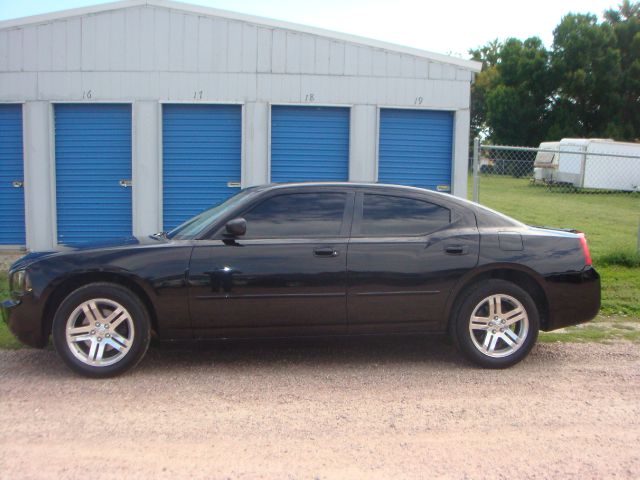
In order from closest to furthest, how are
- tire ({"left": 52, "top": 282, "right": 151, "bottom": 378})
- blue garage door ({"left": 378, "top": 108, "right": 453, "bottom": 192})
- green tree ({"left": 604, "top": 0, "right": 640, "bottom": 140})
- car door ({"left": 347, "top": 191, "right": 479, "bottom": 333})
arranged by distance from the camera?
tire ({"left": 52, "top": 282, "right": 151, "bottom": 378}) → car door ({"left": 347, "top": 191, "right": 479, "bottom": 333}) → blue garage door ({"left": 378, "top": 108, "right": 453, "bottom": 192}) → green tree ({"left": 604, "top": 0, "right": 640, "bottom": 140})

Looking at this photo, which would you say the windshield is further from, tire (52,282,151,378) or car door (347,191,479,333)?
car door (347,191,479,333)

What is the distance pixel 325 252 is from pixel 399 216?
0.75 meters

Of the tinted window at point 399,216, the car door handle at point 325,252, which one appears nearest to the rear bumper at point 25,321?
the car door handle at point 325,252

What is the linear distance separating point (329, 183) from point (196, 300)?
4.97ft

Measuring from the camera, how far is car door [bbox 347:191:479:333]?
5754mm

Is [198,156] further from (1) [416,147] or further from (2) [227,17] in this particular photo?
(1) [416,147]

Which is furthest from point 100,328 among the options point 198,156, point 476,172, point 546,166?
point 546,166

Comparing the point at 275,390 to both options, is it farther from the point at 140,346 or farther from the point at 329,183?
the point at 329,183

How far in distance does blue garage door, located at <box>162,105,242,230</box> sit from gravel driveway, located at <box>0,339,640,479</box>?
17.3ft

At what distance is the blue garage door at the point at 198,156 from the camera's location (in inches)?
446

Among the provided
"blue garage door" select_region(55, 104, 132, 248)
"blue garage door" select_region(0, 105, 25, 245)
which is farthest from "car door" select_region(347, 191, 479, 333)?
"blue garage door" select_region(0, 105, 25, 245)

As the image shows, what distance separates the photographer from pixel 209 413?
4.83 metres

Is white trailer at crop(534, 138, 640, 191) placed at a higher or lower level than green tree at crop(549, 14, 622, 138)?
lower

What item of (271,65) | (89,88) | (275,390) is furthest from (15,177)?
(275,390)
